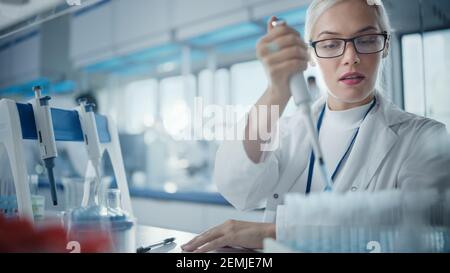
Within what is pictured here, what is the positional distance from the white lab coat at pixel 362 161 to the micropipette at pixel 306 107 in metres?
0.02

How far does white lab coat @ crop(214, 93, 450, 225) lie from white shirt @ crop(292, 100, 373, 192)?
0.05ft

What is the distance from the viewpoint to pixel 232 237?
0.77m

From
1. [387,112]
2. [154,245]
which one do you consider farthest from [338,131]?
[154,245]

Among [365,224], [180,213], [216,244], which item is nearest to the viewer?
[365,224]

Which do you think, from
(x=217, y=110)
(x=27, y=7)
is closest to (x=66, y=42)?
(x=27, y=7)

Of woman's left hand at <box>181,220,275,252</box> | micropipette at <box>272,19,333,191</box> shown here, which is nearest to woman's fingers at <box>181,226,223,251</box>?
woman's left hand at <box>181,220,275,252</box>

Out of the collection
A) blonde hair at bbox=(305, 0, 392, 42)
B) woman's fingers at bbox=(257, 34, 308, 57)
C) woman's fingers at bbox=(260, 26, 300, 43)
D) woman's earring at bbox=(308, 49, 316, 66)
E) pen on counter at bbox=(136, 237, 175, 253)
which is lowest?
pen on counter at bbox=(136, 237, 175, 253)

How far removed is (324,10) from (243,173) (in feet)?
1.25

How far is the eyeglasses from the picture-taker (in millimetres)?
734

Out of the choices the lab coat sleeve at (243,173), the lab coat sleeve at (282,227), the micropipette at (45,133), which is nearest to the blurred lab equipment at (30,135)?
the micropipette at (45,133)

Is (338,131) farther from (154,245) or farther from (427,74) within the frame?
(154,245)

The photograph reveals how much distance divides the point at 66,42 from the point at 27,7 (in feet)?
0.59

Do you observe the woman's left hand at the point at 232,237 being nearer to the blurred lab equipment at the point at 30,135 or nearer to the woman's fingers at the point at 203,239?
the woman's fingers at the point at 203,239

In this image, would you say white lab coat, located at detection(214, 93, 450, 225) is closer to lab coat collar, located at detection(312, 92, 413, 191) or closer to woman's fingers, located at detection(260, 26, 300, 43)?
lab coat collar, located at detection(312, 92, 413, 191)
